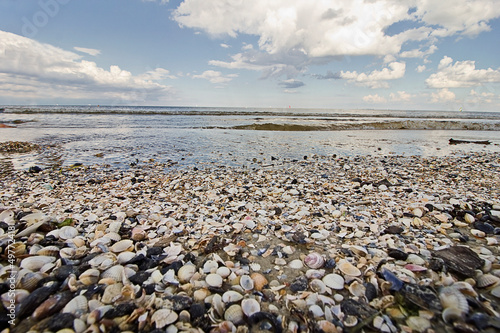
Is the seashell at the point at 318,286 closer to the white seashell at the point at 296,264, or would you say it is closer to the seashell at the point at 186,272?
the white seashell at the point at 296,264

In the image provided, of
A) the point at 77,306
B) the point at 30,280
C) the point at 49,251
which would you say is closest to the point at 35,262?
the point at 49,251

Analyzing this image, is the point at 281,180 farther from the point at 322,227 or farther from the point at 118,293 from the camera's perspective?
the point at 118,293

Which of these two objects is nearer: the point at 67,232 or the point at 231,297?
the point at 231,297

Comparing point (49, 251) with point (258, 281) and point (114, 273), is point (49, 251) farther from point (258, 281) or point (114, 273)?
point (258, 281)

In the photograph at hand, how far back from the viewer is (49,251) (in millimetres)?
2574

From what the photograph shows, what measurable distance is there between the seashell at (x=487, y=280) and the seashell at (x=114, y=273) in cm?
349

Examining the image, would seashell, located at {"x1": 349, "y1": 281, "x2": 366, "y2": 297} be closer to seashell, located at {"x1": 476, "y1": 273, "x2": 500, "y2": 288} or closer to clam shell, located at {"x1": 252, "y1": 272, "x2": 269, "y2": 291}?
clam shell, located at {"x1": 252, "y1": 272, "x2": 269, "y2": 291}

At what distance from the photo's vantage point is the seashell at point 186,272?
229 cm

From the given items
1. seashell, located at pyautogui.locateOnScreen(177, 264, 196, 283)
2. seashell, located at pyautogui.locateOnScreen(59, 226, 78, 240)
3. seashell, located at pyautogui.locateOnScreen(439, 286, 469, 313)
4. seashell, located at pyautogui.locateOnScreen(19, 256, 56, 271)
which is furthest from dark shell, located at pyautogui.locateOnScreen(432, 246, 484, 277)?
seashell, located at pyautogui.locateOnScreen(59, 226, 78, 240)

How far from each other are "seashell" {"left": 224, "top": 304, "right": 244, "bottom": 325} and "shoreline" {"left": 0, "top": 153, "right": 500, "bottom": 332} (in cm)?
1

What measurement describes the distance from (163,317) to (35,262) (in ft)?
5.61

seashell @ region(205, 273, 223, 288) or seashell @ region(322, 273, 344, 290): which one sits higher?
seashell @ region(322, 273, 344, 290)

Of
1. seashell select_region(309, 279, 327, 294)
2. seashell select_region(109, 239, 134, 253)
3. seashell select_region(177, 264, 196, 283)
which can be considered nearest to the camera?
seashell select_region(309, 279, 327, 294)

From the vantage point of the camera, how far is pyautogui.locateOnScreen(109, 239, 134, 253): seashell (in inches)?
108
